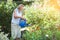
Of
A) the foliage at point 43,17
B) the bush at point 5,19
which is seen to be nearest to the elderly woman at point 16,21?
the foliage at point 43,17

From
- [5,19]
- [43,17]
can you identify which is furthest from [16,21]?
[43,17]

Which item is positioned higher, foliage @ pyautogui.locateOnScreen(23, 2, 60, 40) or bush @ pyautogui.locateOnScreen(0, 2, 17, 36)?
foliage @ pyautogui.locateOnScreen(23, 2, 60, 40)

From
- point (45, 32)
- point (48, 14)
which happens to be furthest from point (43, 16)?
point (45, 32)

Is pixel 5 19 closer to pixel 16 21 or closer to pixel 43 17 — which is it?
pixel 16 21

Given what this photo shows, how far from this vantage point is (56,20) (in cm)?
850

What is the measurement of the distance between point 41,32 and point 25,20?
8.33 ft

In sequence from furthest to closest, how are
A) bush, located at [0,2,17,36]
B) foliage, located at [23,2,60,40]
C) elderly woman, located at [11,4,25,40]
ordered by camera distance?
bush, located at [0,2,17,36] < elderly woman, located at [11,4,25,40] < foliage, located at [23,2,60,40]

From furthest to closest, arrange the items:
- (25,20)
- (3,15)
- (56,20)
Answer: (3,15) → (25,20) → (56,20)

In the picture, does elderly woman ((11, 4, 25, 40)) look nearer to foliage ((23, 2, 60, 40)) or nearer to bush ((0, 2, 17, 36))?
foliage ((23, 2, 60, 40))

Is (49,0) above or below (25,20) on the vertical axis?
above

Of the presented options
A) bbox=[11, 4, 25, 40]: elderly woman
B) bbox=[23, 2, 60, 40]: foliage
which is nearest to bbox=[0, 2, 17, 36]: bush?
bbox=[11, 4, 25, 40]: elderly woman

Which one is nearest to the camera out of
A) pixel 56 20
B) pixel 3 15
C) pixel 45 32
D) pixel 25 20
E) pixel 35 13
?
pixel 45 32

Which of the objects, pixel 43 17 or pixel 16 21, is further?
pixel 16 21

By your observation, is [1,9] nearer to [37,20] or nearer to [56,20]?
[37,20]
